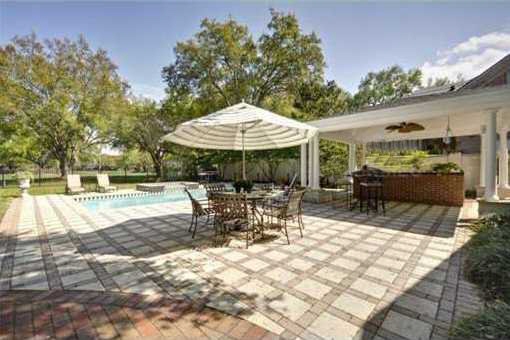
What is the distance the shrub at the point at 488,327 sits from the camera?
1415 millimetres

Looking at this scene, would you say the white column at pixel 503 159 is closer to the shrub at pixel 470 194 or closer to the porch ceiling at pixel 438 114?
the porch ceiling at pixel 438 114

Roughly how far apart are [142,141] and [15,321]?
21326 millimetres

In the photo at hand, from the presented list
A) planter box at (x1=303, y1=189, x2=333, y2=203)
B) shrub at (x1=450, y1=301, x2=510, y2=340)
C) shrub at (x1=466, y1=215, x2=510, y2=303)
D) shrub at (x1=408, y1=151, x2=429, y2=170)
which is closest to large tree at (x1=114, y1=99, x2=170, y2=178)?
planter box at (x1=303, y1=189, x2=333, y2=203)

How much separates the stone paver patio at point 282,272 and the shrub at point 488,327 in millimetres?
419

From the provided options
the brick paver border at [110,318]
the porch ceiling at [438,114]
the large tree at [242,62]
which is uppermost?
the large tree at [242,62]

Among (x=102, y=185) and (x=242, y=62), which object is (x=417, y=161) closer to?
(x=242, y=62)

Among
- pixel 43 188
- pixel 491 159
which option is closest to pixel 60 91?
pixel 43 188

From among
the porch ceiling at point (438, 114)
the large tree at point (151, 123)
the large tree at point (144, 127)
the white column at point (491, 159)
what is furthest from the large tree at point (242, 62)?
the white column at point (491, 159)

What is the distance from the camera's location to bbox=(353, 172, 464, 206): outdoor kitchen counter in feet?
24.4

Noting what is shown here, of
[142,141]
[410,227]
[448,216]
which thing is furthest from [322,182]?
[142,141]

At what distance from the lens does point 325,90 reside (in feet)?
68.0

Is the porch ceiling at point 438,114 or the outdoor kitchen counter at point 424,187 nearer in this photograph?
the porch ceiling at point 438,114

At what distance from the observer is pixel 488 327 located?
1.47 m

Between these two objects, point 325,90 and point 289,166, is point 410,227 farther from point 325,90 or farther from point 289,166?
point 325,90
